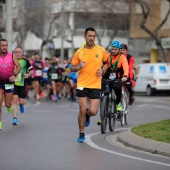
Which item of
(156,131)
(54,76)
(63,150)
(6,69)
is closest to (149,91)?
(54,76)

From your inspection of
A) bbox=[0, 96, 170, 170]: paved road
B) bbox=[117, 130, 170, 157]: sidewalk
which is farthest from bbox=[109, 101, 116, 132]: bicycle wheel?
bbox=[117, 130, 170, 157]: sidewalk

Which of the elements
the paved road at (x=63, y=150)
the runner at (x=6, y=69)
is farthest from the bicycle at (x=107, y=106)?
the runner at (x=6, y=69)

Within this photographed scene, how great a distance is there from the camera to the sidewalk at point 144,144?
10.2 meters

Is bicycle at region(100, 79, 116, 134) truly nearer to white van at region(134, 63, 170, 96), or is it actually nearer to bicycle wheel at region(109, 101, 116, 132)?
bicycle wheel at region(109, 101, 116, 132)

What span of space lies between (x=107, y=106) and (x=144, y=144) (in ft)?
8.00

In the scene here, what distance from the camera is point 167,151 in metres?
10.0

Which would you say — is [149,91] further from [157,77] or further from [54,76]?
[54,76]

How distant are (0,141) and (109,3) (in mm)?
35361

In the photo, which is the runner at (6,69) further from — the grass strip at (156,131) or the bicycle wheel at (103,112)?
the grass strip at (156,131)

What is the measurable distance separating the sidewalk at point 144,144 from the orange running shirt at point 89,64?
45.5 inches

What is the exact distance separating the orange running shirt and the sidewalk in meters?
1.15

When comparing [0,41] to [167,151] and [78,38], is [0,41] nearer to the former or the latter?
[167,151]

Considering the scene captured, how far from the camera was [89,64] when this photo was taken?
11.3 m

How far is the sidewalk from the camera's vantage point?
10.2 metres
